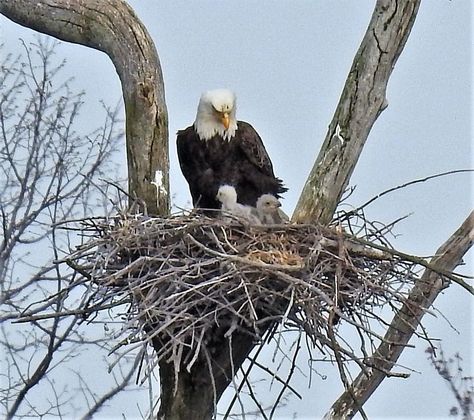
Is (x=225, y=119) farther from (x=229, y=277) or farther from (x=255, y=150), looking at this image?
(x=229, y=277)

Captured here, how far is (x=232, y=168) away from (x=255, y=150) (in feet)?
0.53

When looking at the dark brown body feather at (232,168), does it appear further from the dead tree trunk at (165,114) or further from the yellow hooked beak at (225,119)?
the dead tree trunk at (165,114)

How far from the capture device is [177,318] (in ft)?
17.1

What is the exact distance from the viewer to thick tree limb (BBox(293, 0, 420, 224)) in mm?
6059

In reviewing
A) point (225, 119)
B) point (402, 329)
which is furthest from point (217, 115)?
point (402, 329)

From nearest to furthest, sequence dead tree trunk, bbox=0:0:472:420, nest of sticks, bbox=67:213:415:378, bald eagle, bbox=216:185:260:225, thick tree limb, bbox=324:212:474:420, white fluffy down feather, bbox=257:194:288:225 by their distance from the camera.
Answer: nest of sticks, bbox=67:213:415:378
dead tree trunk, bbox=0:0:472:420
white fluffy down feather, bbox=257:194:288:225
bald eagle, bbox=216:185:260:225
thick tree limb, bbox=324:212:474:420

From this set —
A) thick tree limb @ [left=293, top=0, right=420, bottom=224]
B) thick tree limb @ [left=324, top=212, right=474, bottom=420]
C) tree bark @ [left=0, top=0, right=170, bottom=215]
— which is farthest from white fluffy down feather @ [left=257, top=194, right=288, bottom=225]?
thick tree limb @ [left=324, top=212, right=474, bottom=420]

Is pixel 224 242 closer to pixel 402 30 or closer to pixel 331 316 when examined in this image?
pixel 331 316

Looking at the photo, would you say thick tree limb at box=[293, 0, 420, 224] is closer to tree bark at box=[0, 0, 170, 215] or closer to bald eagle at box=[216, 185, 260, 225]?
bald eagle at box=[216, 185, 260, 225]

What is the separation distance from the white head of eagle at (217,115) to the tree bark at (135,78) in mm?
667

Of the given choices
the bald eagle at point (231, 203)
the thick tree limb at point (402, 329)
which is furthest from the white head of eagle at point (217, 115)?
the thick tree limb at point (402, 329)

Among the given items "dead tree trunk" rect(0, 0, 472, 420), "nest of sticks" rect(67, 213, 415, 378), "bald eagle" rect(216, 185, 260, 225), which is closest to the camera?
"nest of sticks" rect(67, 213, 415, 378)

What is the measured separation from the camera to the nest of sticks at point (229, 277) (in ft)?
17.1

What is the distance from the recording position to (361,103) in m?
6.07
